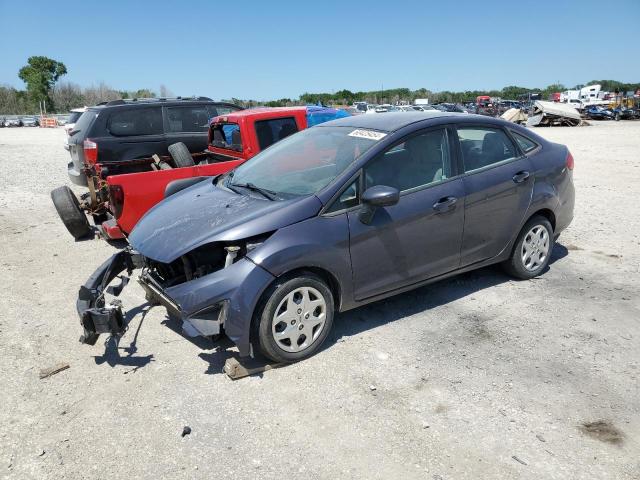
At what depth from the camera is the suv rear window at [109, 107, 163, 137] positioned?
8719 mm

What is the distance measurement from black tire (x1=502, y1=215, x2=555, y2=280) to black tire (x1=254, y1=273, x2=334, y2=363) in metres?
2.23

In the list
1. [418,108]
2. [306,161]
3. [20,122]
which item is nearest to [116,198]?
[306,161]

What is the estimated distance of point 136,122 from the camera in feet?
29.1

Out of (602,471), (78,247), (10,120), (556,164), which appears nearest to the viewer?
(602,471)

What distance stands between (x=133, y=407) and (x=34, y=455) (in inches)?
23.7

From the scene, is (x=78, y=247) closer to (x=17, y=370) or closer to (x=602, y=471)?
(x=17, y=370)

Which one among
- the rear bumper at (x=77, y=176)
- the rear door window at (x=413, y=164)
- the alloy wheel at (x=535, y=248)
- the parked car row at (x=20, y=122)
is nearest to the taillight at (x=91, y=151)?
the rear bumper at (x=77, y=176)

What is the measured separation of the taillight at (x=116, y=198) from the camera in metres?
6.09

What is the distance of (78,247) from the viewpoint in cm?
695

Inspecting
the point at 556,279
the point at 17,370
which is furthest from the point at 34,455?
Result: the point at 556,279

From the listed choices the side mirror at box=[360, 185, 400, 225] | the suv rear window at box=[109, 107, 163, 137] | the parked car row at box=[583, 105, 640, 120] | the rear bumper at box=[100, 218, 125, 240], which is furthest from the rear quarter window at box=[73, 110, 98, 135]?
the parked car row at box=[583, 105, 640, 120]

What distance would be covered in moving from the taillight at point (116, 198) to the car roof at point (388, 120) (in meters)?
2.70

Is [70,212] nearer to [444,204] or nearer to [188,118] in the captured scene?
[188,118]

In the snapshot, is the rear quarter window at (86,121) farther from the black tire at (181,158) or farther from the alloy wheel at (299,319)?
the alloy wheel at (299,319)
